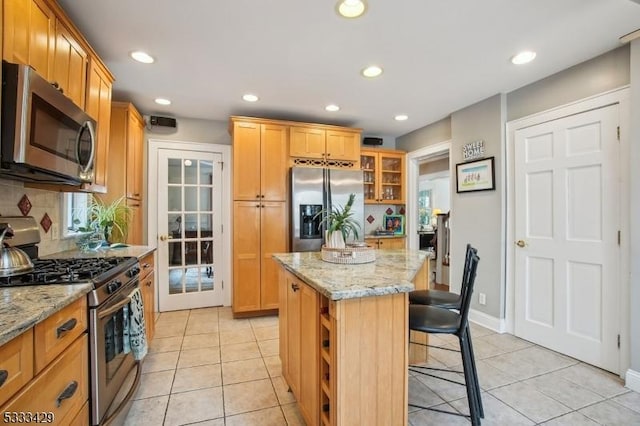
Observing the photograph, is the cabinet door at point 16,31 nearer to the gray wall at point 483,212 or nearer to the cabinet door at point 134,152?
the cabinet door at point 134,152

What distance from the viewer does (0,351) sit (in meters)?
0.87

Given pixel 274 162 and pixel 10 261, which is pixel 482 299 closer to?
pixel 274 162

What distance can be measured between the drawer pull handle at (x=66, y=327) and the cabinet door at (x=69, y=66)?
1396mm

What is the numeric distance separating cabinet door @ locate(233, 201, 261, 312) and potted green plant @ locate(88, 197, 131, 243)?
1.10 m

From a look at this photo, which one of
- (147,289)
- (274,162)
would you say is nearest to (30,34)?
(147,289)

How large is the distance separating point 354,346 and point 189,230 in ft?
10.7

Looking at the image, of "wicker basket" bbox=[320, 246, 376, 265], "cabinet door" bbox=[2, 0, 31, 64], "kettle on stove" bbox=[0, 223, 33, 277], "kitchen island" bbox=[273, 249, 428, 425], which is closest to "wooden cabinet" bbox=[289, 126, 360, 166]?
"wicker basket" bbox=[320, 246, 376, 265]

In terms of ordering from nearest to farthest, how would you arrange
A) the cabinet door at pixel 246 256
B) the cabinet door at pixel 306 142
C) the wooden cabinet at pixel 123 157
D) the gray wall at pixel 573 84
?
1. the gray wall at pixel 573 84
2. the wooden cabinet at pixel 123 157
3. the cabinet door at pixel 246 256
4. the cabinet door at pixel 306 142

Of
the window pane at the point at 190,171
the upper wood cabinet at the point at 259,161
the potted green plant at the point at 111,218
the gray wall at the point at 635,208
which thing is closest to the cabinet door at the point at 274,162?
the upper wood cabinet at the point at 259,161

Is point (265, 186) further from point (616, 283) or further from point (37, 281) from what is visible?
point (616, 283)

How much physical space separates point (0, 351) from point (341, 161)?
11.9ft

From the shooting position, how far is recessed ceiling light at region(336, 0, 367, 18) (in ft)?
5.97

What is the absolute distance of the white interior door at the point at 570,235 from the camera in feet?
7.92

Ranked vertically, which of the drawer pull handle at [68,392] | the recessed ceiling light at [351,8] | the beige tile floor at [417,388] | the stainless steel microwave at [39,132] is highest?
the recessed ceiling light at [351,8]
